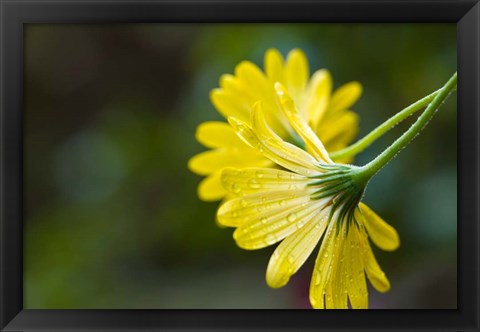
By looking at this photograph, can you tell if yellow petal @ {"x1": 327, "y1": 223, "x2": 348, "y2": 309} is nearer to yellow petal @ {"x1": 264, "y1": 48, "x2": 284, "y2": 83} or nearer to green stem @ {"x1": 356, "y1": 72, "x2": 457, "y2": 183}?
green stem @ {"x1": 356, "y1": 72, "x2": 457, "y2": 183}

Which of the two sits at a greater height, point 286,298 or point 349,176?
point 349,176

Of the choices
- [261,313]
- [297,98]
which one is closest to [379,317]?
[261,313]

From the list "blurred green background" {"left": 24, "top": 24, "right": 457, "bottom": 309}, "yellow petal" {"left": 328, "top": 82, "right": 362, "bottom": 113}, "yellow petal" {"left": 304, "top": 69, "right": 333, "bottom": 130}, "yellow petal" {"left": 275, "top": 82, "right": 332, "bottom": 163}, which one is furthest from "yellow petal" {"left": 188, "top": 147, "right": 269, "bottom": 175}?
"blurred green background" {"left": 24, "top": 24, "right": 457, "bottom": 309}

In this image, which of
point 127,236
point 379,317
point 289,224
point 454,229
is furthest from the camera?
point 127,236
